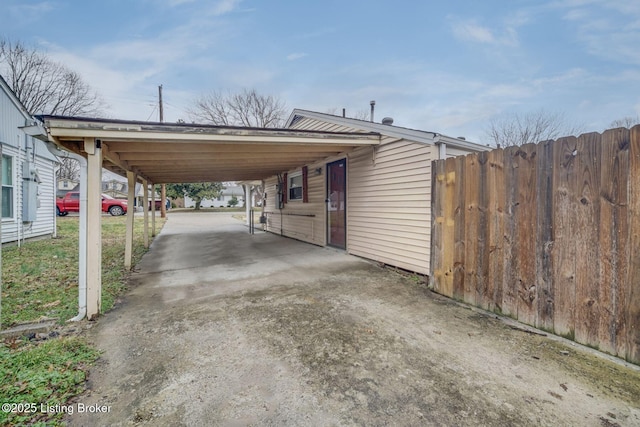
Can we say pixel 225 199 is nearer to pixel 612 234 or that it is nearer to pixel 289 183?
pixel 289 183

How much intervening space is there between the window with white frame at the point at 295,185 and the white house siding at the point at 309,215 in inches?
5.5

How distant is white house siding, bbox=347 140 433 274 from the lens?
450cm

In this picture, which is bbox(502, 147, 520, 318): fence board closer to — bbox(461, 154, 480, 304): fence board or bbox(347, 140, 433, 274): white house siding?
bbox(461, 154, 480, 304): fence board

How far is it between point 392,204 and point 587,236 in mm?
3065

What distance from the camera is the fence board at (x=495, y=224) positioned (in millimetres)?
2910

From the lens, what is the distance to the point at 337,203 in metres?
6.98

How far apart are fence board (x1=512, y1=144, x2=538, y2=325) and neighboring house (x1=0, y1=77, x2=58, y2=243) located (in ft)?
32.7

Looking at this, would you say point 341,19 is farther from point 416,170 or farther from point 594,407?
point 594,407

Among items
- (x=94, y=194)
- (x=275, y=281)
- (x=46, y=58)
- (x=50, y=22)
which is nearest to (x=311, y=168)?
(x=275, y=281)

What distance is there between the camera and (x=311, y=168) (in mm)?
7965

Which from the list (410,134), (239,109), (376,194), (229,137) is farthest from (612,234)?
(239,109)

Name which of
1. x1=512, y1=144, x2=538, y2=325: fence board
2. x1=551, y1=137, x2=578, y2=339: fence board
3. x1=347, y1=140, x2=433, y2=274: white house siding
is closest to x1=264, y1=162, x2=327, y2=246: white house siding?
x1=347, y1=140, x2=433, y2=274: white house siding

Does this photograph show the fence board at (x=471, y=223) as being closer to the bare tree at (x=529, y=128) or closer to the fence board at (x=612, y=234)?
the fence board at (x=612, y=234)

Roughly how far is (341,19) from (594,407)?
11482 millimetres
